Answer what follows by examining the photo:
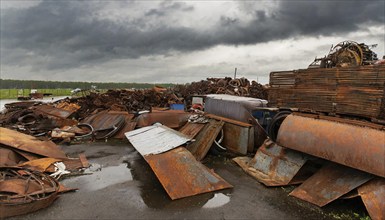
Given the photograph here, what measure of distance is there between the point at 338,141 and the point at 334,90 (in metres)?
1.37

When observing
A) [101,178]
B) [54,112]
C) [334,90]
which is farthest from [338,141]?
[54,112]

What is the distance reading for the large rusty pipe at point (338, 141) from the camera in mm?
4648

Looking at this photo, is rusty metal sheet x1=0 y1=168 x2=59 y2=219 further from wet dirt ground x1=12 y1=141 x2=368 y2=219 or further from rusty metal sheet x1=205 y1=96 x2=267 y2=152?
rusty metal sheet x1=205 y1=96 x2=267 y2=152

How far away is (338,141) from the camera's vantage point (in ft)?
17.0

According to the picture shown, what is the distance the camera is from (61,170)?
6.75m

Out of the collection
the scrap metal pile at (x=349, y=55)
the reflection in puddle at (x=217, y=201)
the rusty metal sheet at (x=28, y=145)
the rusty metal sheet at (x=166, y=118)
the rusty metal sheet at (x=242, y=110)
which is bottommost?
the reflection in puddle at (x=217, y=201)

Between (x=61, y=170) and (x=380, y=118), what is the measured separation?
731cm

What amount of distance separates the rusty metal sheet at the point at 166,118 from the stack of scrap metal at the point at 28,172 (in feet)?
12.7

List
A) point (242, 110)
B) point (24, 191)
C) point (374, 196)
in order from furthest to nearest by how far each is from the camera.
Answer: point (242, 110) < point (24, 191) < point (374, 196)

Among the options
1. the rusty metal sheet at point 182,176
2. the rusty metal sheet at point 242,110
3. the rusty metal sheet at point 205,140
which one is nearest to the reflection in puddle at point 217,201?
the rusty metal sheet at point 182,176

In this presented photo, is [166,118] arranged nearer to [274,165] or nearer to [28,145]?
[28,145]

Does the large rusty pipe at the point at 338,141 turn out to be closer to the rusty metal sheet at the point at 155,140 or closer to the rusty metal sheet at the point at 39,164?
the rusty metal sheet at the point at 155,140

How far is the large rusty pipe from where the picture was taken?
465 centimetres

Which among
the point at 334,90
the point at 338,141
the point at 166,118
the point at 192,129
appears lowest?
the point at 192,129
